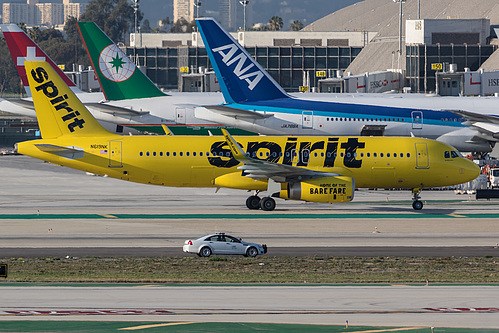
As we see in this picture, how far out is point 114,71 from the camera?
7450cm

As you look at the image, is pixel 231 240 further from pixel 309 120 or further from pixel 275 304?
pixel 309 120

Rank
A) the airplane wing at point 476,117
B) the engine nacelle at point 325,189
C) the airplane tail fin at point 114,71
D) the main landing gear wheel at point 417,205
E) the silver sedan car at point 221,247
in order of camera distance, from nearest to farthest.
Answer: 1. the silver sedan car at point 221,247
2. the engine nacelle at point 325,189
3. the main landing gear wheel at point 417,205
4. the airplane wing at point 476,117
5. the airplane tail fin at point 114,71

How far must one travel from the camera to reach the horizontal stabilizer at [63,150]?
1914 inches

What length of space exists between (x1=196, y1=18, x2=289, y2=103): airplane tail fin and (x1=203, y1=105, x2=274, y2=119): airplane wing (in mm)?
1128

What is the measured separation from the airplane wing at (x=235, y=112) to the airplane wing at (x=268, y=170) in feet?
60.7

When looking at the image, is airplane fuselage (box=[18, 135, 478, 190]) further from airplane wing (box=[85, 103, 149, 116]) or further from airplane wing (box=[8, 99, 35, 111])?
airplane wing (box=[8, 99, 35, 111])

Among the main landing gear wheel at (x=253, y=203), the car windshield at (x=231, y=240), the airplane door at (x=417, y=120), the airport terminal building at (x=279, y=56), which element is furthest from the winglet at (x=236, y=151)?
the airport terminal building at (x=279, y=56)

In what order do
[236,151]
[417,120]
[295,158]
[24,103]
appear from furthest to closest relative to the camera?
[24,103], [417,120], [295,158], [236,151]

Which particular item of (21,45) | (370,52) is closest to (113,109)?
(21,45)

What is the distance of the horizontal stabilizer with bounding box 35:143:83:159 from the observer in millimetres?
48625

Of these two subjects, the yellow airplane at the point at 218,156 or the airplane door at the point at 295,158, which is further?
the airplane door at the point at 295,158

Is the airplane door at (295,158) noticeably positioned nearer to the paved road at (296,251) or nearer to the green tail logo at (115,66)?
the paved road at (296,251)

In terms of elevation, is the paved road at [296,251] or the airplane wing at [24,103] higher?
the airplane wing at [24,103]

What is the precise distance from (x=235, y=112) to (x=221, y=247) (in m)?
32.5
